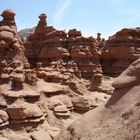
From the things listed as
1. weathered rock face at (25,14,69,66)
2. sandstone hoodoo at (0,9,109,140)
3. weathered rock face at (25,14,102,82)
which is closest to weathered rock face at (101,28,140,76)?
weathered rock face at (25,14,102,82)

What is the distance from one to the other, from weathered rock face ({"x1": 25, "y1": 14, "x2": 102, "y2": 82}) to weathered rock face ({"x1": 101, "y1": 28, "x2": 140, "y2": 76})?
7.69 ft

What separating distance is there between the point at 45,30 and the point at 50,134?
23.2 meters

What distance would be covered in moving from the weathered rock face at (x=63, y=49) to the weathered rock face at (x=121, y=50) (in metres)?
2.34

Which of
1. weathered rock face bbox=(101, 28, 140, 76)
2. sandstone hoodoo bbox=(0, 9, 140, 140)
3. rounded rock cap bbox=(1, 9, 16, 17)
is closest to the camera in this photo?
sandstone hoodoo bbox=(0, 9, 140, 140)

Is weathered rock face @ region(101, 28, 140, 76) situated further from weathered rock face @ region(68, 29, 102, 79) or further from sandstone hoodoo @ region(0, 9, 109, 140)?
sandstone hoodoo @ region(0, 9, 109, 140)

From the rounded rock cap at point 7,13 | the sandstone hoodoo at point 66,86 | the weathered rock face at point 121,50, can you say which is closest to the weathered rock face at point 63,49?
the sandstone hoodoo at point 66,86

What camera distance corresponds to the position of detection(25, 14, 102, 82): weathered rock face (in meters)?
41.7

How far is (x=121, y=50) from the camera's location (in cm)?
4538

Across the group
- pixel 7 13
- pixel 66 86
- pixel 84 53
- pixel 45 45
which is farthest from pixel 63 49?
pixel 7 13

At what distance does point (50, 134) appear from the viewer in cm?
2241

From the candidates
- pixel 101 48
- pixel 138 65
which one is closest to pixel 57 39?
pixel 101 48

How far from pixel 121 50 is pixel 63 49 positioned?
821 centimetres

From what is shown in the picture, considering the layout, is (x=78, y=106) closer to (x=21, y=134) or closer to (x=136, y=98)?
(x=21, y=134)

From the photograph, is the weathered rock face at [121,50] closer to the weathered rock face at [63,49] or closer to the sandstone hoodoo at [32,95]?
the weathered rock face at [63,49]
